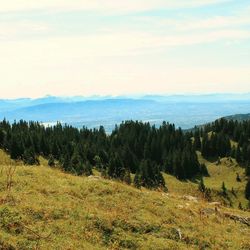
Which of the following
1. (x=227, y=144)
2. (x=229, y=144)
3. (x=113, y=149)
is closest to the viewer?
(x=113, y=149)

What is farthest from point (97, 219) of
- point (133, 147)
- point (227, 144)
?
point (227, 144)

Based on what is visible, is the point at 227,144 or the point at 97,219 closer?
the point at 97,219

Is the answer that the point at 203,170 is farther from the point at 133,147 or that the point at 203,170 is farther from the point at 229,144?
the point at 133,147

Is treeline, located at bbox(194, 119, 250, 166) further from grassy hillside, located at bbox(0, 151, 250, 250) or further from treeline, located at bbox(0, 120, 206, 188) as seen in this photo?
grassy hillside, located at bbox(0, 151, 250, 250)

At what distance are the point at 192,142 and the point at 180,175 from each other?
121 feet

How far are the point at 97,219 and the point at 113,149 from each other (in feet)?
479

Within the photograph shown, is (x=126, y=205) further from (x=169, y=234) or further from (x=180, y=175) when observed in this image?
(x=180, y=175)

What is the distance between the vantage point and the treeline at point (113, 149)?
13362 centimetres

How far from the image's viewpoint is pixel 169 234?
60.0ft

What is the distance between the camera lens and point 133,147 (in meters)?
181

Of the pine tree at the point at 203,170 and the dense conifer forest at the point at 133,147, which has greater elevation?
the dense conifer forest at the point at 133,147

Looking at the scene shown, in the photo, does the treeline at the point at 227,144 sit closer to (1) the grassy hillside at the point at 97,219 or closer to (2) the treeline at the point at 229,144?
(2) the treeline at the point at 229,144

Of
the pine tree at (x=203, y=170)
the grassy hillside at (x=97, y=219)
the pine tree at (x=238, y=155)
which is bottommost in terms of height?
the pine tree at (x=203, y=170)

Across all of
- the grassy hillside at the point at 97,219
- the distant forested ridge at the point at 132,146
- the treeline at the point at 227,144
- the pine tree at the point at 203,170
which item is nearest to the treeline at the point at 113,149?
the distant forested ridge at the point at 132,146
